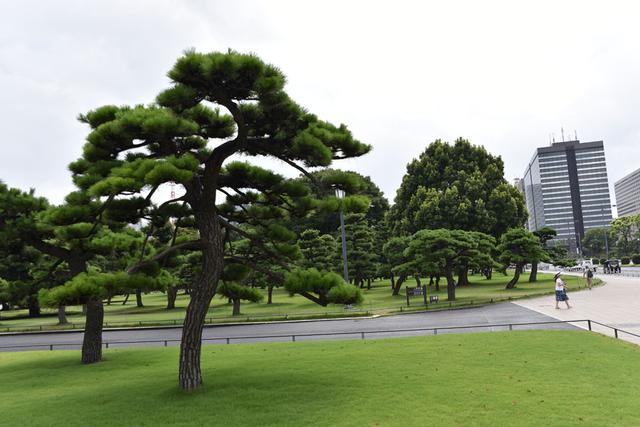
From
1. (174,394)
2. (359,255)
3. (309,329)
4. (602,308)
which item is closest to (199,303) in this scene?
(174,394)

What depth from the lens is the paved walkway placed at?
55.7 feet

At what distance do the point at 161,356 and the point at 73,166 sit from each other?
7334 millimetres

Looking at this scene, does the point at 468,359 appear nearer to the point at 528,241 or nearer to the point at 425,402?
the point at 425,402

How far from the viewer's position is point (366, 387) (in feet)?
30.8

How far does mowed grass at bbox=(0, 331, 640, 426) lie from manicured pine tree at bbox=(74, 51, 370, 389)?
165 centimetres

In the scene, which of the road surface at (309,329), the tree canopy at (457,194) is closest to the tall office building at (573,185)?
the tree canopy at (457,194)

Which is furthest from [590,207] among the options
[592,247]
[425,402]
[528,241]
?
[425,402]

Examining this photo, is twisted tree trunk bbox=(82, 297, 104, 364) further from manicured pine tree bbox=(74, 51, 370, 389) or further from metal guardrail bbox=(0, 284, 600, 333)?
metal guardrail bbox=(0, 284, 600, 333)

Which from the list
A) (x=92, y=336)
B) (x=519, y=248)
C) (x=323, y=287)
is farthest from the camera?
(x=519, y=248)

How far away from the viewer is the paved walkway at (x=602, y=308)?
55.7ft

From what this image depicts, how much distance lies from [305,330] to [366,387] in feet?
41.7

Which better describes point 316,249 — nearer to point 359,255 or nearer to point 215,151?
point 359,255

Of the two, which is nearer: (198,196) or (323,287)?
(323,287)

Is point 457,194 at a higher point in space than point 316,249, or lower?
higher
